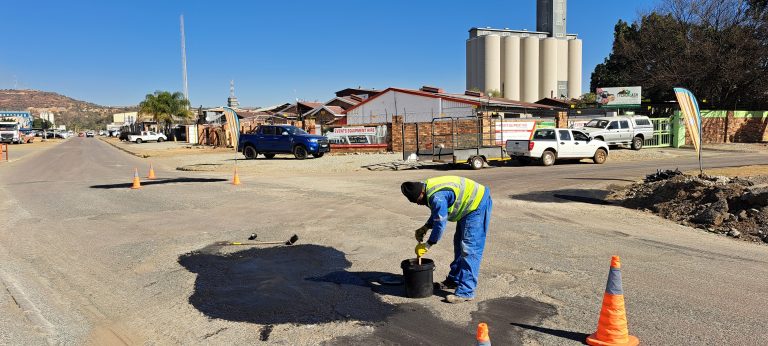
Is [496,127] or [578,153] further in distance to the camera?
[496,127]

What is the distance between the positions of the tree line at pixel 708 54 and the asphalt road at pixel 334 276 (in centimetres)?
3722

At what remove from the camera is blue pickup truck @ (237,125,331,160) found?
27094 millimetres

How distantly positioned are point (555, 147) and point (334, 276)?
59.0 feet

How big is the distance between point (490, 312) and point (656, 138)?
31.5 meters

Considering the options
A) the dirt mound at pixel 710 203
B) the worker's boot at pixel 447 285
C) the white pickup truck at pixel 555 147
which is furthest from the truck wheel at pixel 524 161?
the worker's boot at pixel 447 285

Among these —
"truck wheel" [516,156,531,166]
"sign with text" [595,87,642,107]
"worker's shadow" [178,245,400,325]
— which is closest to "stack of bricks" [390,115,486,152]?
"truck wheel" [516,156,531,166]

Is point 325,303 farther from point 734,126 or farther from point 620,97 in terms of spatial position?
point 734,126

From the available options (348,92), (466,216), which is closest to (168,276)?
(466,216)

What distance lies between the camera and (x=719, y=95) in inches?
1729

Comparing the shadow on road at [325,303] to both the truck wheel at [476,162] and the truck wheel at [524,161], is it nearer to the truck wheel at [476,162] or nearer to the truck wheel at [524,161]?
the truck wheel at [476,162]

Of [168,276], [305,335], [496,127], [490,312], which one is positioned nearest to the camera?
[305,335]

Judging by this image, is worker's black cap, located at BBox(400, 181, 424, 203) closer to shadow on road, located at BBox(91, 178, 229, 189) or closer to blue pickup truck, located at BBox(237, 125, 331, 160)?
shadow on road, located at BBox(91, 178, 229, 189)

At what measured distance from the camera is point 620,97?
136 feet

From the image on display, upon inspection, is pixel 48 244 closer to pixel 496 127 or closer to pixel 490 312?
pixel 490 312
